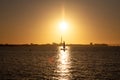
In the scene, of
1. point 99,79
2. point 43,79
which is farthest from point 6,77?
point 99,79

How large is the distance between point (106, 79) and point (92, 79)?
305 centimetres

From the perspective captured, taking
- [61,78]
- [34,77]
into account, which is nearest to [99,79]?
[61,78]

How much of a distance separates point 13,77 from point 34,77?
15.5 feet

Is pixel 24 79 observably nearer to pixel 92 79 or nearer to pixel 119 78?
pixel 92 79

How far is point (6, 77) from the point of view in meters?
85.6

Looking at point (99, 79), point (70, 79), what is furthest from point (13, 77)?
point (99, 79)

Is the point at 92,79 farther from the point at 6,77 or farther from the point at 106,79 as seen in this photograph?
the point at 6,77

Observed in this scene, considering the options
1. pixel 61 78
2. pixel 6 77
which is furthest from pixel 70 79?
pixel 6 77

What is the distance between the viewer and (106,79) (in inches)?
3265

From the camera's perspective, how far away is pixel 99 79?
82.9 meters

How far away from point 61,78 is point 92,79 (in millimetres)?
7261

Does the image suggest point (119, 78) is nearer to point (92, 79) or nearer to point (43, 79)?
point (92, 79)

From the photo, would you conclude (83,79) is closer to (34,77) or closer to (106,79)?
(106,79)

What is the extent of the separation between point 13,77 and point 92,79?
58.5 feet
